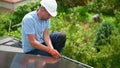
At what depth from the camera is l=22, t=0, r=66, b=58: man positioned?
358 cm

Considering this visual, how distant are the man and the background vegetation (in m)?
0.62

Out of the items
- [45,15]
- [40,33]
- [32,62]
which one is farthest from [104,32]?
[32,62]

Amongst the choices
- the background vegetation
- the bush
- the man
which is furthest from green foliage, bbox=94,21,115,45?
the bush

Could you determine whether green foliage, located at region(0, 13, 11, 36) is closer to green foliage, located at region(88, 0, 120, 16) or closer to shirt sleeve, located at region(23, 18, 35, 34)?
green foliage, located at region(88, 0, 120, 16)

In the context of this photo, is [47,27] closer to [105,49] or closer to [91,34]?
[105,49]

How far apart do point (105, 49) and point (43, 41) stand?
0.95m

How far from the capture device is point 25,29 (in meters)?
3.64

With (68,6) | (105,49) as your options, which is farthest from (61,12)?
(105,49)

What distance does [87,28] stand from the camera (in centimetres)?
607

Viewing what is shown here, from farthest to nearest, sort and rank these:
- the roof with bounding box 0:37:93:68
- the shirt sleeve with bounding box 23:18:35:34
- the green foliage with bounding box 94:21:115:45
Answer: the green foliage with bounding box 94:21:115:45, the shirt sleeve with bounding box 23:18:35:34, the roof with bounding box 0:37:93:68

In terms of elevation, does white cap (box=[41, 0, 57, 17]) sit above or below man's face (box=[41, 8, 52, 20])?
above

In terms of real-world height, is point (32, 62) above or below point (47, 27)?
below

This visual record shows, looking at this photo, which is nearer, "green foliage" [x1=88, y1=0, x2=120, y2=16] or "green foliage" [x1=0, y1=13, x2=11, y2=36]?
"green foliage" [x1=0, y1=13, x2=11, y2=36]

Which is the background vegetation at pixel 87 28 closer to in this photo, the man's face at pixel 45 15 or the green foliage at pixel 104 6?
the green foliage at pixel 104 6
